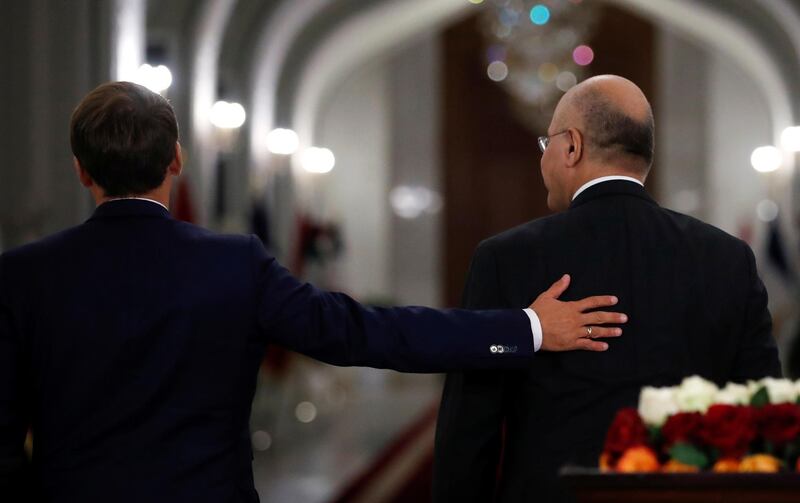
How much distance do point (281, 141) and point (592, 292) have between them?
41.1 ft

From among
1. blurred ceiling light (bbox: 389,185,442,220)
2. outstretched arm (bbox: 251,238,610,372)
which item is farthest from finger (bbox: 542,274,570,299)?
blurred ceiling light (bbox: 389,185,442,220)

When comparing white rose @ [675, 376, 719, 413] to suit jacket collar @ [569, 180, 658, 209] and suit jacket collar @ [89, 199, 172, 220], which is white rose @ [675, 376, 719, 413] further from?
suit jacket collar @ [89, 199, 172, 220]

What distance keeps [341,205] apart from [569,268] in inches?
658

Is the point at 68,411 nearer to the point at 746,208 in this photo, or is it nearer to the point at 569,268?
the point at 569,268

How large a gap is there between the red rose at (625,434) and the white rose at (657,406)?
22 mm

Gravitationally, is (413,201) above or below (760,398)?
below

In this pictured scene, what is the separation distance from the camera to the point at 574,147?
Answer: 10.6ft

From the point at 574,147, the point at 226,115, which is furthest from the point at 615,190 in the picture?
the point at 226,115

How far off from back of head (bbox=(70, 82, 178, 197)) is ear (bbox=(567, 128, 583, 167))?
1.03m

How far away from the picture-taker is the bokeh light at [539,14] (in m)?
15.2

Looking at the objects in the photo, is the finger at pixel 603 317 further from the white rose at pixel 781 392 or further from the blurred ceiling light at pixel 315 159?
the blurred ceiling light at pixel 315 159

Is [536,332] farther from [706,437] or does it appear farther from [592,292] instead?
[706,437]

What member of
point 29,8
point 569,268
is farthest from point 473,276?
point 29,8

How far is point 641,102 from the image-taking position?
3199 mm
